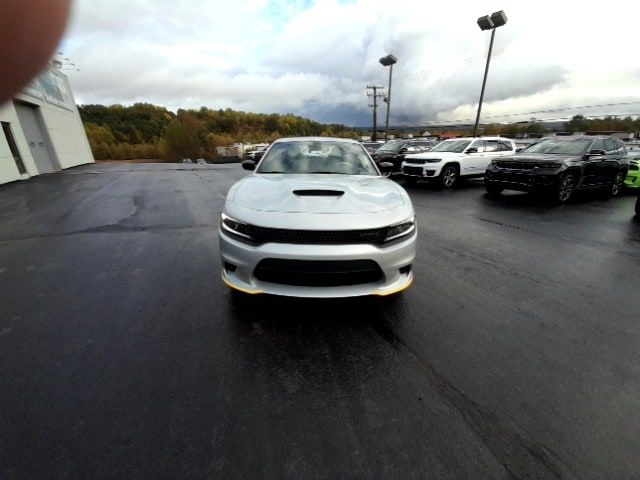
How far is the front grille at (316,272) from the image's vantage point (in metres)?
2.51

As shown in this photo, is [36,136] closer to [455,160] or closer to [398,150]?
[398,150]

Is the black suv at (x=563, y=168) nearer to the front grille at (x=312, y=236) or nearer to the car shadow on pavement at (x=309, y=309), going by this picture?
the car shadow on pavement at (x=309, y=309)

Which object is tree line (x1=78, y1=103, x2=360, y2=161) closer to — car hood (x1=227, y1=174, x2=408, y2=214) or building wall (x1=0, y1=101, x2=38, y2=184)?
building wall (x1=0, y1=101, x2=38, y2=184)

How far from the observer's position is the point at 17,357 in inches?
95.5

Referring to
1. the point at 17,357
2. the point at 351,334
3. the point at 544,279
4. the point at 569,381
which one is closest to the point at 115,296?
the point at 17,357

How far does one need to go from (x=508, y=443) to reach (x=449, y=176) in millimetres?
11291

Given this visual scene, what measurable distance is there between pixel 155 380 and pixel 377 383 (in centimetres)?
149

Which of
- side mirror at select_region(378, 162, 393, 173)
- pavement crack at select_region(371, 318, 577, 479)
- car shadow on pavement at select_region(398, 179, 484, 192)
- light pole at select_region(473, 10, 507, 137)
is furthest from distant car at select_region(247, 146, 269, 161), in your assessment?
light pole at select_region(473, 10, 507, 137)

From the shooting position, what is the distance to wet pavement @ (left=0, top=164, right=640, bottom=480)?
169cm

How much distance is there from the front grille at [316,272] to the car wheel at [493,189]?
853cm

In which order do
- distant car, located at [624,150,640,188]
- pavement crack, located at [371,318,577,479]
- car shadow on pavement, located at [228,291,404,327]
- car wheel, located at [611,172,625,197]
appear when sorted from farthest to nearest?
distant car, located at [624,150,640,188] → car wheel, located at [611,172,625,197] → car shadow on pavement, located at [228,291,404,327] → pavement crack, located at [371,318,577,479]

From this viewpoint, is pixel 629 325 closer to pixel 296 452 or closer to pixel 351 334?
pixel 351 334

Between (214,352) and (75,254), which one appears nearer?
(214,352)

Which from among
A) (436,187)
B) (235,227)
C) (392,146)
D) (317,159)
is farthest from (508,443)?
(392,146)
